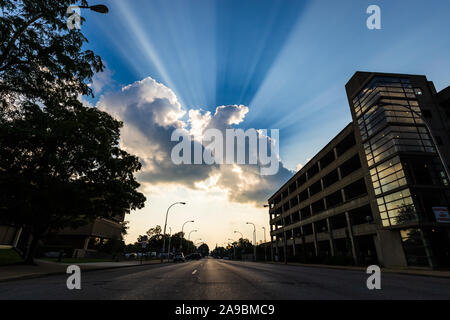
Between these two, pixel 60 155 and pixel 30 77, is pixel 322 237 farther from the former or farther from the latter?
pixel 30 77

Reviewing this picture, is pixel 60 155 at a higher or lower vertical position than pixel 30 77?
lower

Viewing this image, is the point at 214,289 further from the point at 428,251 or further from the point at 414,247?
the point at 414,247

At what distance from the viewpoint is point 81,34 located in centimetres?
1097

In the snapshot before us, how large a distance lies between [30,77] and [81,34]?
3.15 m

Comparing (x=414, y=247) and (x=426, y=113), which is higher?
(x=426, y=113)

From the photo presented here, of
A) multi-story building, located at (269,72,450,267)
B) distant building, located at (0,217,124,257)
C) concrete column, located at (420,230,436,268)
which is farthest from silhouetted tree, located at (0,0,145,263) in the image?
distant building, located at (0,217,124,257)

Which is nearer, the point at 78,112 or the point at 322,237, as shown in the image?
the point at 78,112

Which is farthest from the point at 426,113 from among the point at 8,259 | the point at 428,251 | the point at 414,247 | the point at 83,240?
the point at 83,240

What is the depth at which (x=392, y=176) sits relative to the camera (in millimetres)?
23359

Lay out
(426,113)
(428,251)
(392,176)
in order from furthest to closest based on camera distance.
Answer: (426,113), (392,176), (428,251)

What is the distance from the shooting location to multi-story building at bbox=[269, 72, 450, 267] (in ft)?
68.4
